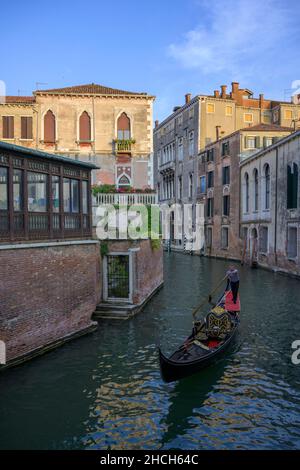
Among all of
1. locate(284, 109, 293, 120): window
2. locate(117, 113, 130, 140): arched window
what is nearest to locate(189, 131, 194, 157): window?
locate(284, 109, 293, 120): window

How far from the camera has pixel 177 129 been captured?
45.2 metres

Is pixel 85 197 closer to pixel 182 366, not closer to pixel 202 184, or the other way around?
pixel 182 366

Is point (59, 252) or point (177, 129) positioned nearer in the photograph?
point (59, 252)

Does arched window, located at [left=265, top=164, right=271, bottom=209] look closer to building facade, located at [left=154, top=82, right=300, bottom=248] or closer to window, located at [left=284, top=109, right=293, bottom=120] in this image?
building facade, located at [left=154, top=82, right=300, bottom=248]

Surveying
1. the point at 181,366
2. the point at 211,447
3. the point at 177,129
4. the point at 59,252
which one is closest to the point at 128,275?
the point at 59,252

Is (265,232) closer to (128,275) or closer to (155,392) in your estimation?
(128,275)

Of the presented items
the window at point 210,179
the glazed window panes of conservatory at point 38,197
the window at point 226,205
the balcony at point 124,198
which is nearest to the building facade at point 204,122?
the window at point 210,179

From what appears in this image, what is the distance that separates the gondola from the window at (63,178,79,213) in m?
5.06

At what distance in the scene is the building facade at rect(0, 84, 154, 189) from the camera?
22.0 meters

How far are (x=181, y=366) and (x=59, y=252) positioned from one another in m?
4.74

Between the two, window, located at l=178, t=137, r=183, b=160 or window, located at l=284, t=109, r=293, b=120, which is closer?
window, located at l=284, t=109, r=293, b=120

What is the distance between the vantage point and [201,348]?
33.3 feet

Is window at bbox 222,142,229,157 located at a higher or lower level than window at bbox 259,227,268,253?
higher

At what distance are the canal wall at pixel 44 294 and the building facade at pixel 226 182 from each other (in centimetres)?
1945
